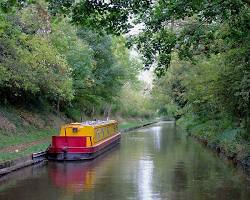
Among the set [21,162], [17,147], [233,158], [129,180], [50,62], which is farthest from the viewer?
[50,62]

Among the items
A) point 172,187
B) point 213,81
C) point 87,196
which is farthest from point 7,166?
point 213,81

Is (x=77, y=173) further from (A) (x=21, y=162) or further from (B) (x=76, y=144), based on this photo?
(B) (x=76, y=144)

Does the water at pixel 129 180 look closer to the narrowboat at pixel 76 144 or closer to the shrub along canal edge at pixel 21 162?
the shrub along canal edge at pixel 21 162

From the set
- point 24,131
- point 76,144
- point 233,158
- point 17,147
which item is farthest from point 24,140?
point 233,158

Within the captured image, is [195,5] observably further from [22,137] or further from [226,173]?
[22,137]

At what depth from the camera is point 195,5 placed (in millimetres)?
11508

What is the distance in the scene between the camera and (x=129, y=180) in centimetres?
1703

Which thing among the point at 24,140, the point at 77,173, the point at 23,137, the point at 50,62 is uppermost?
the point at 50,62

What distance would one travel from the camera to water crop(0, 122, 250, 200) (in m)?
14.2

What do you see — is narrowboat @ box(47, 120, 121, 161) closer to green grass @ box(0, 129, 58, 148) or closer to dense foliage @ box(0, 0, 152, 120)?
green grass @ box(0, 129, 58, 148)

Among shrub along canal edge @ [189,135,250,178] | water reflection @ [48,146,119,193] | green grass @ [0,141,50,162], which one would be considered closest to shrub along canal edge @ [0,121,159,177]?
green grass @ [0,141,50,162]

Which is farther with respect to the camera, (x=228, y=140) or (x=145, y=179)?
(x=228, y=140)

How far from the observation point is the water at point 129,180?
14.2 meters

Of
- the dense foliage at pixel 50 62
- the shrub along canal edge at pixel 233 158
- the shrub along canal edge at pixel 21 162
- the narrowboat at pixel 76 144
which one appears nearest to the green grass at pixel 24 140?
the shrub along canal edge at pixel 21 162
